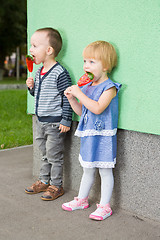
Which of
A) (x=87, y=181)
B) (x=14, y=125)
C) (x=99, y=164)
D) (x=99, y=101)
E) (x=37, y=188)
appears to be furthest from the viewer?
(x=14, y=125)

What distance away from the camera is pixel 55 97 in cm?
330

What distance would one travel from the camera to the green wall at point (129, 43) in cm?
270

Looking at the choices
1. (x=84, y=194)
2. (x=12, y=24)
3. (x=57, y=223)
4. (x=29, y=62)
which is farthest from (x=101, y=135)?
(x=12, y=24)

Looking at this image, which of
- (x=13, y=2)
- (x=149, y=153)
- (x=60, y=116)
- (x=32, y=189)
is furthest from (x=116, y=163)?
(x=13, y=2)

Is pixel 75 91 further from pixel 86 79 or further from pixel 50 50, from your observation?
pixel 50 50

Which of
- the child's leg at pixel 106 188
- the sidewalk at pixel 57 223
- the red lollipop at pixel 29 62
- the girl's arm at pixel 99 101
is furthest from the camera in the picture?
the red lollipop at pixel 29 62

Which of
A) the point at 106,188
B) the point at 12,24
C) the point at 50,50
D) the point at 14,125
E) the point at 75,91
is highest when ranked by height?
the point at 12,24

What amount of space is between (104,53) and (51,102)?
78 centimetres

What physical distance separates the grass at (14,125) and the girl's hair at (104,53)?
3.08 m

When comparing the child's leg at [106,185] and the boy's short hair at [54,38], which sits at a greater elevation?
the boy's short hair at [54,38]

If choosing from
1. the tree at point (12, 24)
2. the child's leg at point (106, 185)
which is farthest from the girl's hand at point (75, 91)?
the tree at point (12, 24)

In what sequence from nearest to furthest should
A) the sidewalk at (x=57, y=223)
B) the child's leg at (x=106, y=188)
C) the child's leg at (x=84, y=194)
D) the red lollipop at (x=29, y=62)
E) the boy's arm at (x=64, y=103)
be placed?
the sidewalk at (x=57, y=223), the child's leg at (x=106, y=188), the child's leg at (x=84, y=194), the boy's arm at (x=64, y=103), the red lollipop at (x=29, y=62)

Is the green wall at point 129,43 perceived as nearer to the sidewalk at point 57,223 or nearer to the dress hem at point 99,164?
the dress hem at point 99,164

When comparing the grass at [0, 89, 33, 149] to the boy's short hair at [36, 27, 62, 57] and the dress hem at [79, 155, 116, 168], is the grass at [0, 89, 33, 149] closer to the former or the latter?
the boy's short hair at [36, 27, 62, 57]
